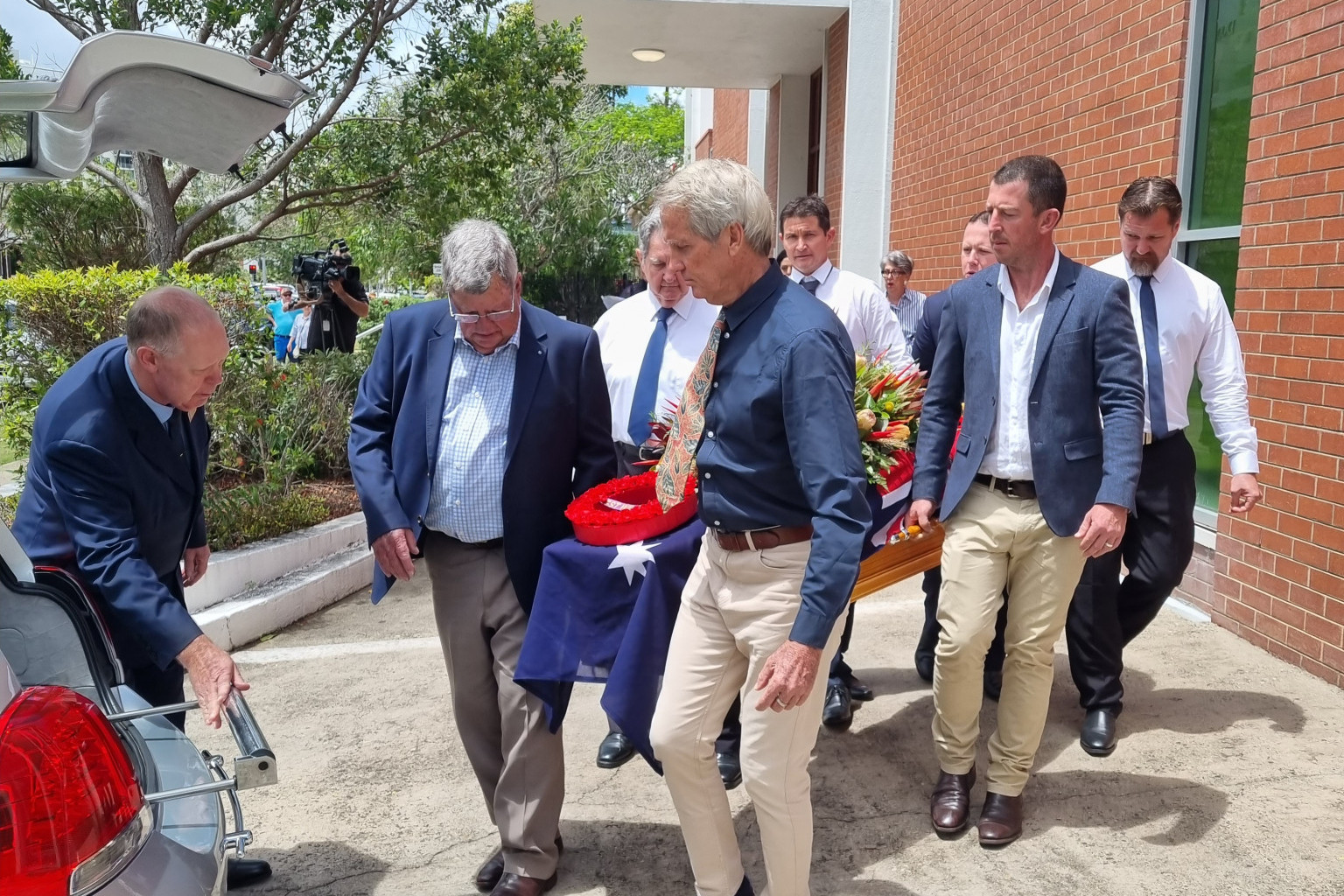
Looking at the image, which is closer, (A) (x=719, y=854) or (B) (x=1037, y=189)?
(A) (x=719, y=854)

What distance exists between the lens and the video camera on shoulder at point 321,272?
9258 millimetres

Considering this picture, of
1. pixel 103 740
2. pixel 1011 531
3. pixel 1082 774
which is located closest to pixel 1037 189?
pixel 1011 531

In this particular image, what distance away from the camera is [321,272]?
30.3 feet

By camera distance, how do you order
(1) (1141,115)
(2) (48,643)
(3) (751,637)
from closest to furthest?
1. (2) (48,643)
2. (3) (751,637)
3. (1) (1141,115)

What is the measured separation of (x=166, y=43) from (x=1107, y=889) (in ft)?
11.2

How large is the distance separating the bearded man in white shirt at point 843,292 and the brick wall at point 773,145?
11050 mm

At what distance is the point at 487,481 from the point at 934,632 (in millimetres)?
2525

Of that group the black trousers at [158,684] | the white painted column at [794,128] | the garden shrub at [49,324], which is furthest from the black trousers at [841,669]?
the white painted column at [794,128]

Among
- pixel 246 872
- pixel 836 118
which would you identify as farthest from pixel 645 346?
pixel 836 118

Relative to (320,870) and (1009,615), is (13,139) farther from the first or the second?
(1009,615)

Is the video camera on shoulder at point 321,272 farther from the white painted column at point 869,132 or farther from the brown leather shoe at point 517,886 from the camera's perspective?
the brown leather shoe at point 517,886

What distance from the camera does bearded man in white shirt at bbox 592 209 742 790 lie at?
4625 mm

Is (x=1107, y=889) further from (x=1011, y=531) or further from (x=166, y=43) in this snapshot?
(x=166, y=43)

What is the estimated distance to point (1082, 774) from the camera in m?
4.14
